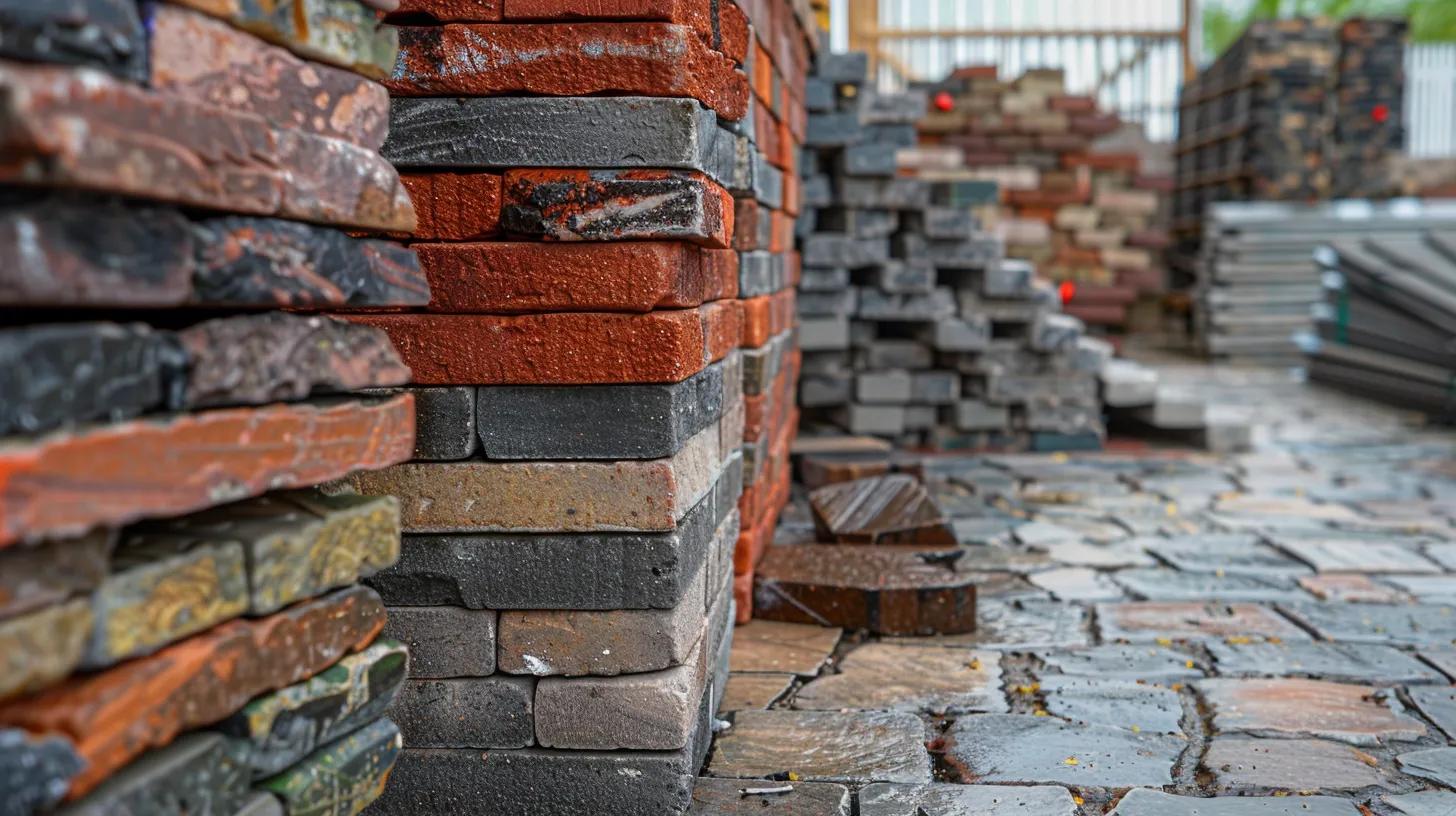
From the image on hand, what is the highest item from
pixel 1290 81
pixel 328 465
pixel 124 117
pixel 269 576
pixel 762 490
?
pixel 1290 81

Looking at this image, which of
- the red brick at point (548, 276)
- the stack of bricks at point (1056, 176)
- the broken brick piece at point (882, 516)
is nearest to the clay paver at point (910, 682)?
the broken brick piece at point (882, 516)

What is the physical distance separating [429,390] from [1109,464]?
610 centimetres

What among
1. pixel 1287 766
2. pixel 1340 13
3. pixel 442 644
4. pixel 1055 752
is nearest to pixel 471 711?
pixel 442 644

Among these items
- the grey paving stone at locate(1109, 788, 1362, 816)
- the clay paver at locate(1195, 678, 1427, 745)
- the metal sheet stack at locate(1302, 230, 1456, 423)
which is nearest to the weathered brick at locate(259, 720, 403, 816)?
the grey paving stone at locate(1109, 788, 1362, 816)

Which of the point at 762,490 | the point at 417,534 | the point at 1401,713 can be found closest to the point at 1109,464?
the point at 762,490

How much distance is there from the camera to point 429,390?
2.76 m

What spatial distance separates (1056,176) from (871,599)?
9.96 meters

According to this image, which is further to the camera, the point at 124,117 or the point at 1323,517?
the point at 1323,517

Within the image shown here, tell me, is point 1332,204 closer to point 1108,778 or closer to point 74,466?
point 1108,778

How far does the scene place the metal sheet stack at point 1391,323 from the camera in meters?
10.6

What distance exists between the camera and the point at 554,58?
270 cm

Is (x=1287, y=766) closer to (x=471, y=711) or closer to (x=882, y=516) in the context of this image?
(x=471, y=711)

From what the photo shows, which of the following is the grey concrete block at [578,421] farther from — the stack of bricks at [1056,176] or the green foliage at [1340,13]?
the green foliage at [1340,13]

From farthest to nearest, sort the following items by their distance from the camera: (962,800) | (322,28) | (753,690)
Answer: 1. (753,690)
2. (962,800)
3. (322,28)
